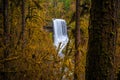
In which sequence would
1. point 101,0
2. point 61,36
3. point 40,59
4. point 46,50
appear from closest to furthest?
point 101,0, point 40,59, point 46,50, point 61,36

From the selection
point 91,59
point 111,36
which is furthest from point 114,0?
point 91,59

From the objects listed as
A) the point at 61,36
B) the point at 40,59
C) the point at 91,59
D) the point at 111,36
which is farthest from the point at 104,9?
the point at 61,36

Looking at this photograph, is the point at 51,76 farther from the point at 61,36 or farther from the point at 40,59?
the point at 61,36

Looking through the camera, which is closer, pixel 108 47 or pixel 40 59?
pixel 108 47

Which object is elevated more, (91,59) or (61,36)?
(91,59)

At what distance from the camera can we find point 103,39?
296 centimetres

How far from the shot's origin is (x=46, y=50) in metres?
9.99

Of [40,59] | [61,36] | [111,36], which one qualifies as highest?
[111,36]

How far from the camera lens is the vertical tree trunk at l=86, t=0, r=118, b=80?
2.96 m

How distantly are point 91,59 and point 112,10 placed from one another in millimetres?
534

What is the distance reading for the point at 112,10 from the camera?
2.97m

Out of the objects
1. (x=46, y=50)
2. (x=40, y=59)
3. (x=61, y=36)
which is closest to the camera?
(x=40, y=59)

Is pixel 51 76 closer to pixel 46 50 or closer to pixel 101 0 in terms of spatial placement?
pixel 46 50

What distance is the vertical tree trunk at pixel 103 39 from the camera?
2.96 metres
